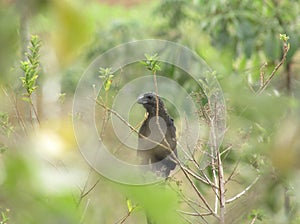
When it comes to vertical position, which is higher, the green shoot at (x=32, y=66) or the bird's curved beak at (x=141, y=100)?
the bird's curved beak at (x=141, y=100)

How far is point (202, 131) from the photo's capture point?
1.86 meters

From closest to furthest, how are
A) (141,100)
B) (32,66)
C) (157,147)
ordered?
(32,66) → (157,147) → (141,100)

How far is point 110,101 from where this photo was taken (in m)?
1.80

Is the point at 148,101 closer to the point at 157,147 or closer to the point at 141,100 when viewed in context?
the point at 141,100

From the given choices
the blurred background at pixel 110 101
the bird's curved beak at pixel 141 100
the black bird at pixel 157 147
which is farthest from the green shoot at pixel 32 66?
the bird's curved beak at pixel 141 100

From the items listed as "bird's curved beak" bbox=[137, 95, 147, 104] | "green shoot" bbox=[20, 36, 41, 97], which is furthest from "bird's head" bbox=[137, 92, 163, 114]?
"green shoot" bbox=[20, 36, 41, 97]

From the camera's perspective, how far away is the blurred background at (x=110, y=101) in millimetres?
483

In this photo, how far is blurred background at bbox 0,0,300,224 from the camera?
0.48 m

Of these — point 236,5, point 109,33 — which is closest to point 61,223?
point 236,5

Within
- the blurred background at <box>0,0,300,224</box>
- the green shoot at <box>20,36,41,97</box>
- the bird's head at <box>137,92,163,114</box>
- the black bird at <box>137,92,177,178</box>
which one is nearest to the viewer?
the blurred background at <box>0,0,300,224</box>

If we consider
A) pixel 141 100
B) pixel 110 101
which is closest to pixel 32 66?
pixel 110 101

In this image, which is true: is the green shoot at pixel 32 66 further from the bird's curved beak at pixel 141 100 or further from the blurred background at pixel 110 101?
the bird's curved beak at pixel 141 100

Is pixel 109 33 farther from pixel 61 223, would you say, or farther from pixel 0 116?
pixel 61 223

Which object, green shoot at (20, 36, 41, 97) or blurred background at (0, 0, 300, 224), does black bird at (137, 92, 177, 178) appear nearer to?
blurred background at (0, 0, 300, 224)
